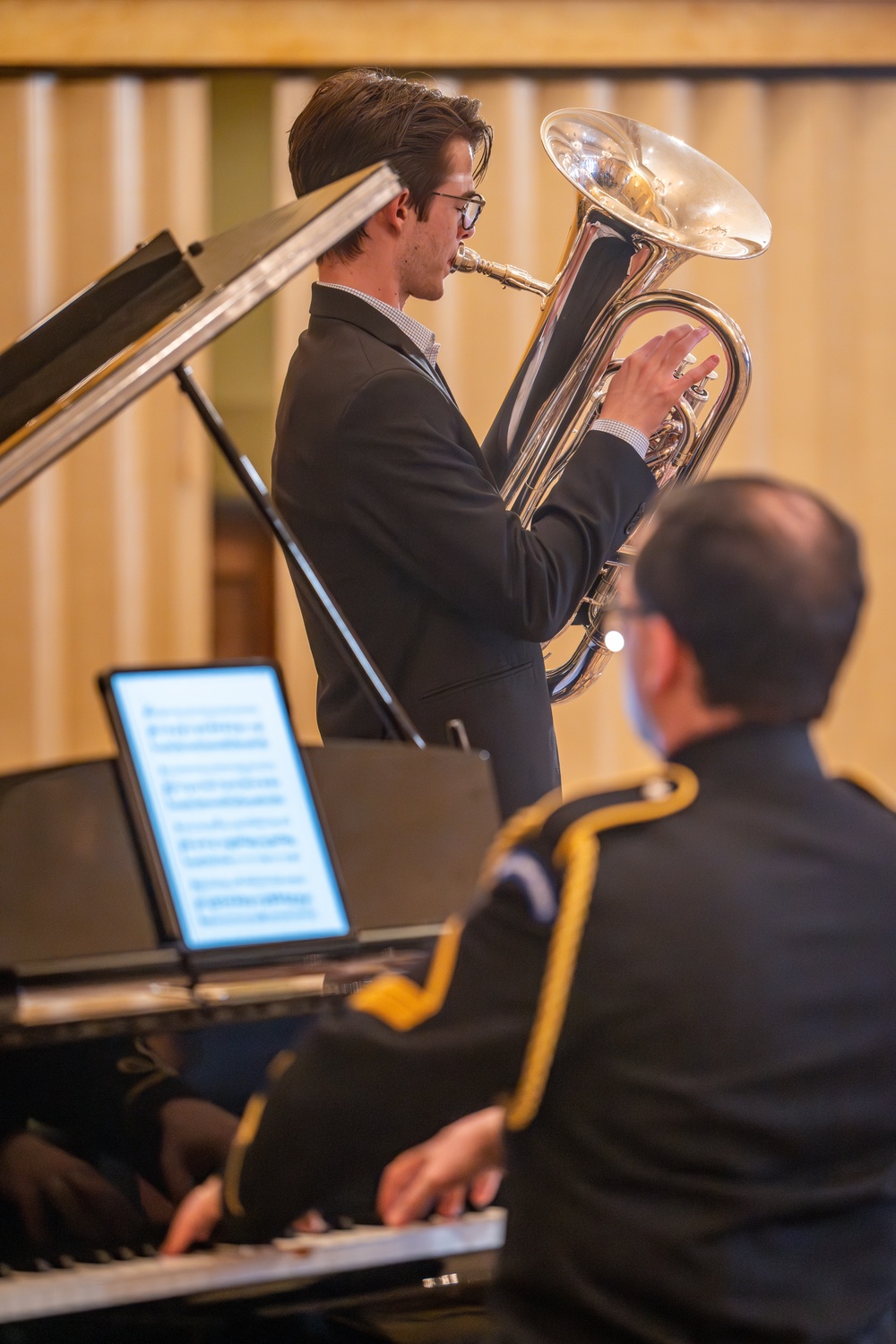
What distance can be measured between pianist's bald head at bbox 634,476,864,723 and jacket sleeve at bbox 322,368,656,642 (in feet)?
2.21

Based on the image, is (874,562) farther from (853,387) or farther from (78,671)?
(78,671)

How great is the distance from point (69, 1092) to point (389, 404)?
2.60 ft

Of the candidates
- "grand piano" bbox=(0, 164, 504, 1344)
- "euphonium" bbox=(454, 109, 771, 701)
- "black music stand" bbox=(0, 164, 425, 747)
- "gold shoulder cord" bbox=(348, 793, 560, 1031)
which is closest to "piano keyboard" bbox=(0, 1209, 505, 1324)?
"grand piano" bbox=(0, 164, 504, 1344)

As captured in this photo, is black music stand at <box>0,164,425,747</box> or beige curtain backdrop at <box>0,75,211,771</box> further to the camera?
beige curtain backdrop at <box>0,75,211,771</box>

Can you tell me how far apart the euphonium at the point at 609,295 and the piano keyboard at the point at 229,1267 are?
3.21ft

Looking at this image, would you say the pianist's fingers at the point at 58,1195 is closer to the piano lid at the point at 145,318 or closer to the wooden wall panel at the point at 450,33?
the piano lid at the point at 145,318

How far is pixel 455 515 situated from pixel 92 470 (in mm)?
1898

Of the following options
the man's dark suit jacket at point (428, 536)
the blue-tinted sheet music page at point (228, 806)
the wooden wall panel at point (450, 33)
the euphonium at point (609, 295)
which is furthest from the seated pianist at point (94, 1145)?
the wooden wall panel at point (450, 33)

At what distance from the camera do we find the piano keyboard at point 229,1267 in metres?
1.00

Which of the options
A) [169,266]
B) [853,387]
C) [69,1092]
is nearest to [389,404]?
[169,266]

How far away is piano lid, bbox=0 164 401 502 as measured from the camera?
1090 mm

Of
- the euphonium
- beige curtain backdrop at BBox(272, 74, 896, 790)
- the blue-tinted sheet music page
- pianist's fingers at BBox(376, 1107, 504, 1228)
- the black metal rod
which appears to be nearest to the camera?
pianist's fingers at BBox(376, 1107, 504, 1228)

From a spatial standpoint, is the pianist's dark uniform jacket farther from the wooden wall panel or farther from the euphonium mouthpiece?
the wooden wall panel

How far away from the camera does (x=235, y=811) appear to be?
1.12m
